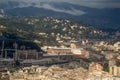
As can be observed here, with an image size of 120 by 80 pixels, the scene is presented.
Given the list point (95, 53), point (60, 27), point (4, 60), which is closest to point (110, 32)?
point (60, 27)

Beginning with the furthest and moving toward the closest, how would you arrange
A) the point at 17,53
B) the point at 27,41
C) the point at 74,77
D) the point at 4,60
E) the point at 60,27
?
1. the point at 60,27
2. the point at 27,41
3. the point at 17,53
4. the point at 4,60
5. the point at 74,77

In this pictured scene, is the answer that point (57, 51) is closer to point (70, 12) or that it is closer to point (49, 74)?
point (49, 74)

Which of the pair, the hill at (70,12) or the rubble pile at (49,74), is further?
the hill at (70,12)

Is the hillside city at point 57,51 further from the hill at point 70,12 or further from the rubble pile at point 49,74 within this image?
the hill at point 70,12

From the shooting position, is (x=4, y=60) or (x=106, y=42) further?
(x=106, y=42)

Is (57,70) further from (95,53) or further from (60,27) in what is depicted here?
(60,27)

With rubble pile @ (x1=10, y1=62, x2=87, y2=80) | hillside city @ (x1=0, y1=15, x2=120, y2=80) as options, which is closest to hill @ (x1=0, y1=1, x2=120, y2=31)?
hillside city @ (x1=0, y1=15, x2=120, y2=80)

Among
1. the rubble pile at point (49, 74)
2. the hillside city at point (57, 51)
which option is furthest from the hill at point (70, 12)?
the rubble pile at point (49, 74)

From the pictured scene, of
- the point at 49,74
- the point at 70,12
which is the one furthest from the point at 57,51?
the point at 70,12

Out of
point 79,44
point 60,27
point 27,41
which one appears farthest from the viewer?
point 60,27
